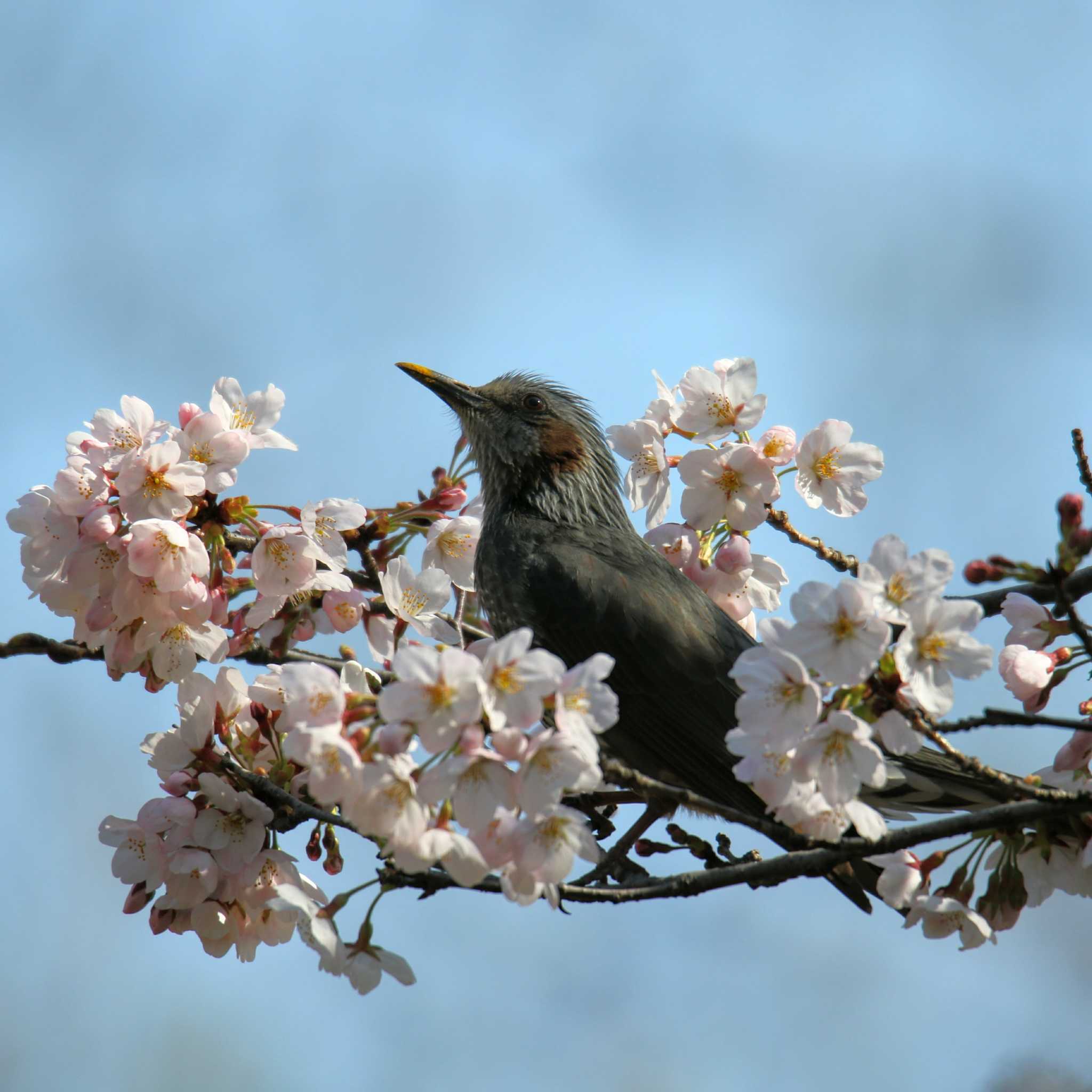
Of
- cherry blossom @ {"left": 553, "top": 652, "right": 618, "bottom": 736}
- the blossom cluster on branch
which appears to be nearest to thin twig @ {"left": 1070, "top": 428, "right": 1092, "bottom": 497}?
the blossom cluster on branch

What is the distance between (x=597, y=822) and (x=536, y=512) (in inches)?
55.5

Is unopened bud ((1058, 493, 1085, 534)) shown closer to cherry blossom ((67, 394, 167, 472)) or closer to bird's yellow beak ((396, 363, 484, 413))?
cherry blossom ((67, 394, 167, 472))

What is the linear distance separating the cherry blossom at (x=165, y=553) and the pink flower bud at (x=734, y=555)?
5.63 ft

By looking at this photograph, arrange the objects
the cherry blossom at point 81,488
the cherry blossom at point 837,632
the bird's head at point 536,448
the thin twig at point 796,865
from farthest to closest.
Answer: the bird's head at point 536,448
the cherry blossom at point 81,488
the thin twig at point 796,865
the cherry blossom at point 837,632

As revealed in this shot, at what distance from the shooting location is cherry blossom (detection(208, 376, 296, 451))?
122 inches

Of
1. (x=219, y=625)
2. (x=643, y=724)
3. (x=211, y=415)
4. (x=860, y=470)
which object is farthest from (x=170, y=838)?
(x=860, y=470)

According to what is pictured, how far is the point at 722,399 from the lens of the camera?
11.4 feet

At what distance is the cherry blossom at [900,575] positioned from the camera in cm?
187

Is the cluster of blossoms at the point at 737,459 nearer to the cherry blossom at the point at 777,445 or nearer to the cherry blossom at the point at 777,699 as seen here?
the cherry blossom at the point at 777,445

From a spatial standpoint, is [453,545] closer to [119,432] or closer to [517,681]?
[119,432]

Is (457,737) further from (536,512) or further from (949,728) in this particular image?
(536,512)

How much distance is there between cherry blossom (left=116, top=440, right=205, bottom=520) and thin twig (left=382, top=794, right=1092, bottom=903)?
3.46ft

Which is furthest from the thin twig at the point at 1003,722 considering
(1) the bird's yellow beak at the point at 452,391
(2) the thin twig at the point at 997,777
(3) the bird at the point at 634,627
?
(1) the bird's yellow beak at the point at 452,391

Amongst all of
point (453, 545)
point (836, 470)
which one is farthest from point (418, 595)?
point (836, 470)
